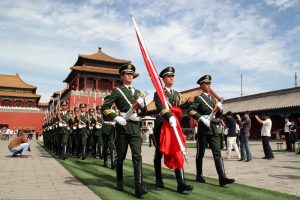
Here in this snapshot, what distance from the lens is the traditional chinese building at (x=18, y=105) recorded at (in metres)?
63.8

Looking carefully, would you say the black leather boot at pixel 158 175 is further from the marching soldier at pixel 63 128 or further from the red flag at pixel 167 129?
the marching soldier at pixel 63 128

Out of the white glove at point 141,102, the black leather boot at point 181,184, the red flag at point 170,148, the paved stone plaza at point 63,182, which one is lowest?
the paved stone plaza at point 63,182

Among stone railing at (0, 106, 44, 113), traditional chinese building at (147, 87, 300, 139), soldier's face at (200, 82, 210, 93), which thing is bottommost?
soldier's face at (200, 82, 210, 93)

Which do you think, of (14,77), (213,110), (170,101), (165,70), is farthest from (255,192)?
(14,77)

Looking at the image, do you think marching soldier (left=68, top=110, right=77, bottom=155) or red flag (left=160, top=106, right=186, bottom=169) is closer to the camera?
red flag (left=160, top=106, right=186, bottom=169)

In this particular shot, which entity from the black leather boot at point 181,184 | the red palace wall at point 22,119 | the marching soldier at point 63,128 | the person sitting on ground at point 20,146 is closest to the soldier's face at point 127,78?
the black leather boot at point 181,184

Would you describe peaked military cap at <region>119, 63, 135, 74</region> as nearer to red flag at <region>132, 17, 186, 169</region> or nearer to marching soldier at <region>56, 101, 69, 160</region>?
red flag at <region>132, 17, 186, 169</region>

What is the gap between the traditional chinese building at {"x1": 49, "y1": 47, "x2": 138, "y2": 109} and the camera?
51.4 m

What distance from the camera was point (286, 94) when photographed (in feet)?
111

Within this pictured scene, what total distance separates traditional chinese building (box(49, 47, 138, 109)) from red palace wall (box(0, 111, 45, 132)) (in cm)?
1586

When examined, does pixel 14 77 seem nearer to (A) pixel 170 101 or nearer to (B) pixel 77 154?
(B) pixel 77 154

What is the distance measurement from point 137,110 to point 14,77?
72.0 m

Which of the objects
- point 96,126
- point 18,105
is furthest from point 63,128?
point 18,105

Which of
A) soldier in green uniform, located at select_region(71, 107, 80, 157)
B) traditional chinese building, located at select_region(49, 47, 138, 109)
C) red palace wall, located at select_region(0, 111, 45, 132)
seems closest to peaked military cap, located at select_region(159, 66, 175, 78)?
soldier in green uniform, located at select_region(71, 107, 80, 157)
